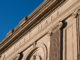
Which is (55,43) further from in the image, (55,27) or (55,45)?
(55,27)

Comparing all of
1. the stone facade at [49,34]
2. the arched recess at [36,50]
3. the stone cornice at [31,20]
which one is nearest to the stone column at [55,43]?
the stone facade at [49,34]

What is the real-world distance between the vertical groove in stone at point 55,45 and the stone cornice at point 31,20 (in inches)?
124

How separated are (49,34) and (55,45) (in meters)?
1.72

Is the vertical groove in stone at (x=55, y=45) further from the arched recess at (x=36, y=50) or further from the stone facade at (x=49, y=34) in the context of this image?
the arched recess at (x=36, y=50)

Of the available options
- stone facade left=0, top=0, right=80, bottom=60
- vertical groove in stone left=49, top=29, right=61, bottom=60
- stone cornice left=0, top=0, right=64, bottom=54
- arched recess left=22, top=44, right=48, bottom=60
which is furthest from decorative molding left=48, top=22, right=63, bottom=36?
stone cornice left=0, top=0, right=64, bottom=54

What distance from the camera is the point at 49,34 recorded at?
2403cm

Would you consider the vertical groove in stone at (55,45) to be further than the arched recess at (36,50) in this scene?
No

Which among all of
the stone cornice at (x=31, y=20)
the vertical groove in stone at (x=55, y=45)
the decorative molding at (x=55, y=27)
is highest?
the stone cornice at (x=31, y=20)

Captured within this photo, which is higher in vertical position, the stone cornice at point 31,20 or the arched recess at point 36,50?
the stone cornice at point 31,20

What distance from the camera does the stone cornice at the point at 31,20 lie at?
24.8m

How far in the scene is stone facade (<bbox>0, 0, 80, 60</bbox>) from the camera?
69.5 feet

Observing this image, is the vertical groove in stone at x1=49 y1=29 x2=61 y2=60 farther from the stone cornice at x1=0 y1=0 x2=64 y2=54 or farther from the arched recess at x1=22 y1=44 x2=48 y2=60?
the stone cornice at x1=0 y1=0 x2=64 y2=54

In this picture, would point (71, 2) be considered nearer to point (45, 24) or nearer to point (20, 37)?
point (45, 24)

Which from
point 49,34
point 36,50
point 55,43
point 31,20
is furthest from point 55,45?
point 31,20
